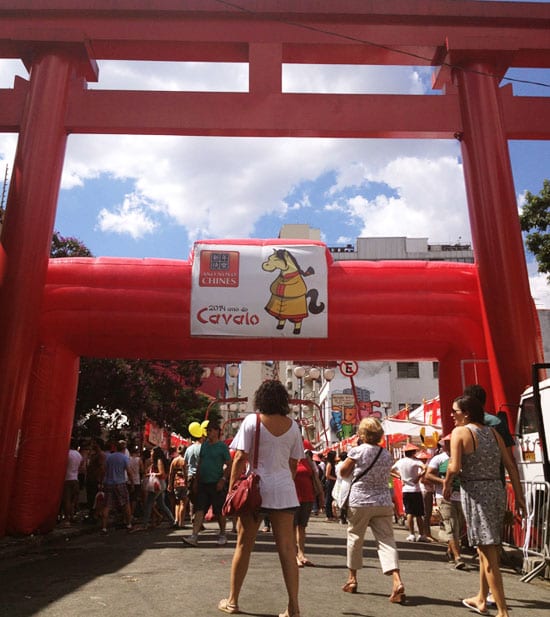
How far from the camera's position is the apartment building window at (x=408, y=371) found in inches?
1737

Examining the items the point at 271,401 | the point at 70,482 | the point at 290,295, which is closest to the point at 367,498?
the point at 271,401

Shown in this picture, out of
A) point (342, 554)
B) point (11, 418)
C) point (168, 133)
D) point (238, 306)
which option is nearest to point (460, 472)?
point (342, 554)

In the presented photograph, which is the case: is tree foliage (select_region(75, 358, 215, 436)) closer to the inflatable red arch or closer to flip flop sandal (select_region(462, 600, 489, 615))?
the inflatable red arch

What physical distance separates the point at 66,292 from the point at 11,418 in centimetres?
217

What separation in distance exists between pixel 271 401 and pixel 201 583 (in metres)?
2.12

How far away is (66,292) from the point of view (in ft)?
34.4

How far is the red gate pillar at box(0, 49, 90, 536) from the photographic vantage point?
9.41m

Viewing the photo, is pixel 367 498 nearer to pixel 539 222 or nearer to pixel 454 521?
pixel 454 521

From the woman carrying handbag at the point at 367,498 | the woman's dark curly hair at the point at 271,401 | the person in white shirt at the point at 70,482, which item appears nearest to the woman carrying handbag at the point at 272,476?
the woman's dark curly hair at the point at 271,401

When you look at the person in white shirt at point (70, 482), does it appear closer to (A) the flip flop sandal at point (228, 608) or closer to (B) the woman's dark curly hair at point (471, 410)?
(A) the flip flop sandal at point (228, 608)

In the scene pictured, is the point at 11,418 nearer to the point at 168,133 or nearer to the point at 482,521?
the point at 168,133

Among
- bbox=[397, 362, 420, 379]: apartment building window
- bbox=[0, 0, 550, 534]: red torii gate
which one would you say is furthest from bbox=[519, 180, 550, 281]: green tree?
bbox=[397, 362, 420, 379]: apartment building window

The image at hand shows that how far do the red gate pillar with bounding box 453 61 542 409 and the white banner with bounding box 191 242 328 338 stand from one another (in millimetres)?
2528

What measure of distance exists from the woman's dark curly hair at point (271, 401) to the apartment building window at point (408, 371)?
39958 millimetres
